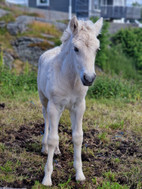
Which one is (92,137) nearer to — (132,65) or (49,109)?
(49,109)

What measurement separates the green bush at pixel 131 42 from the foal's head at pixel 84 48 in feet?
38.3

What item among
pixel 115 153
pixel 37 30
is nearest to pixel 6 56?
pixel 37 30

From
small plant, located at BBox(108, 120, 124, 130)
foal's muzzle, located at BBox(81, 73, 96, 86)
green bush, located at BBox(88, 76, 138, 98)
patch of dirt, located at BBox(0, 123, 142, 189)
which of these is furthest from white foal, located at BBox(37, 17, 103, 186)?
green bush, located at BBox(88, 76, 138, 98)

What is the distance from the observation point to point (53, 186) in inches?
137

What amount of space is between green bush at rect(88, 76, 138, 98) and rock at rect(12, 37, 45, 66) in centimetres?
468

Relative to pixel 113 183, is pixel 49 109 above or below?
above

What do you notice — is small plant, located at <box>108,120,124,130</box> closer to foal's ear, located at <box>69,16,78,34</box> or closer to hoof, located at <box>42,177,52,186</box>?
hoof, located at <box>42,177,52,186</box>

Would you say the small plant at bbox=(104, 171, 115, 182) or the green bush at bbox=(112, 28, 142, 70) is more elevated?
the green bush at bbox=(112, 28, 142, 70)

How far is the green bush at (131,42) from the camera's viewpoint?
14.7m

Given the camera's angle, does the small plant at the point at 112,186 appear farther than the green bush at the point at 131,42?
No

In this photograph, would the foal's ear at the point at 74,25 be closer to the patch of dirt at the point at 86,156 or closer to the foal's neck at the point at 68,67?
the foal's neck at the point at 68,67

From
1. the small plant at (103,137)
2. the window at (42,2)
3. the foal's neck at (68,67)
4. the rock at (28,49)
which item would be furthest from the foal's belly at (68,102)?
the window at (42,2)

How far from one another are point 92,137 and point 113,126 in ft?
2.64

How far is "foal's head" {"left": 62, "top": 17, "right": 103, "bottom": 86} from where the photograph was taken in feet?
9.28
